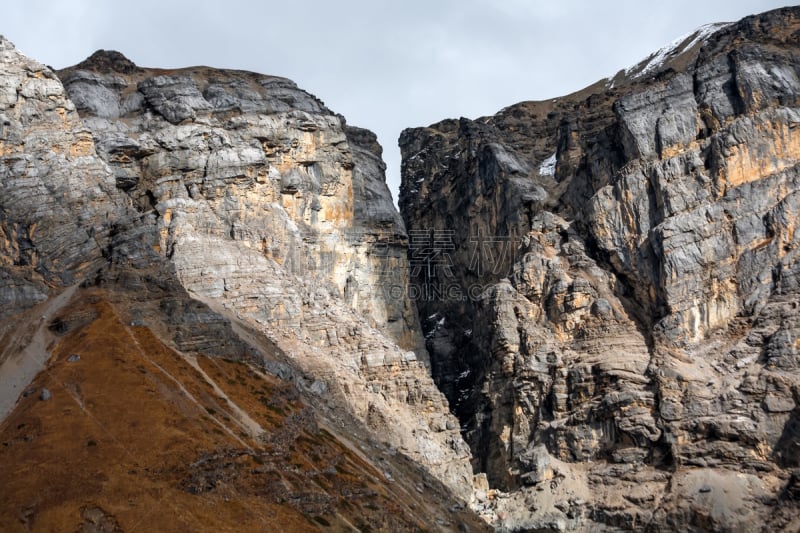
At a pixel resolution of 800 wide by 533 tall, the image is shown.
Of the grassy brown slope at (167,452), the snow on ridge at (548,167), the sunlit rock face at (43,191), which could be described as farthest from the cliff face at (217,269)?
the snow on ridge at (548,167)

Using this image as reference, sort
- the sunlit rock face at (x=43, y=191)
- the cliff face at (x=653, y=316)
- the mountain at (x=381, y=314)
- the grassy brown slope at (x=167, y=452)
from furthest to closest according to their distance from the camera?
1. the cliff face at (x=653, y=316)
2. the sunlit rock face at (x=43, y=191)
3. the mountain at (x=381, y=314)
4. the grassy brown slope at (x=167, y=452)

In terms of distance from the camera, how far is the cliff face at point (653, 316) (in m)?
101

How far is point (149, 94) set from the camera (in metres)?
127

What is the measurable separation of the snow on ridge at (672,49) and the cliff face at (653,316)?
28200 mm

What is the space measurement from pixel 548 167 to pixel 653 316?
133ft

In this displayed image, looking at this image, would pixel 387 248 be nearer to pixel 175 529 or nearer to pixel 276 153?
pixel 276 153

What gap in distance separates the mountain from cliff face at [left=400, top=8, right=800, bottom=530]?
0.28 m

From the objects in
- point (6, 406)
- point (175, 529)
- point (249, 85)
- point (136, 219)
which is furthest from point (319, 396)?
point (249, 85)

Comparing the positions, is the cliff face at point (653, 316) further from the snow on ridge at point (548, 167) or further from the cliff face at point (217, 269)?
the cliff face at point (217, 269)

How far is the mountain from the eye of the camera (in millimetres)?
77500

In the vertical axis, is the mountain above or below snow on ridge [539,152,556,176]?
below

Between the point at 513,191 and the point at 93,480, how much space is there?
3339 inches

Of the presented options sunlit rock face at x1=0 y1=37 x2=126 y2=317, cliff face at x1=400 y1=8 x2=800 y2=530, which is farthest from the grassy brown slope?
cliff face at x1=400 y1=8 x2=800 y2=530

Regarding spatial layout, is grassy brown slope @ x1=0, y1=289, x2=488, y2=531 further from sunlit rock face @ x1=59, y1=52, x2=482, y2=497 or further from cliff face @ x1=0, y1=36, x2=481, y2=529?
sunlit rock face @ x1=59, y1=52, x2=482, y2=497
